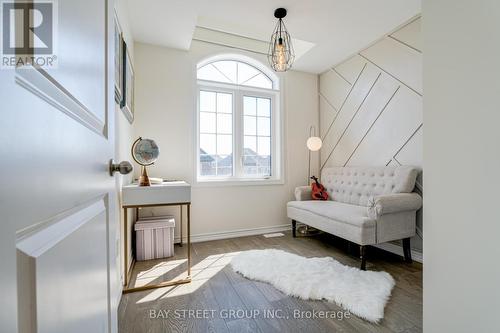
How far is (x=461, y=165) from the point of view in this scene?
0.94 meters

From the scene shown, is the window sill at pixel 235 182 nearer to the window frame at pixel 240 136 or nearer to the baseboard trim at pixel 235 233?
the window frame at pixel 240 136

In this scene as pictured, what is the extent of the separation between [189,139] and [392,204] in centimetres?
243

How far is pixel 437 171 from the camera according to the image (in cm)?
102

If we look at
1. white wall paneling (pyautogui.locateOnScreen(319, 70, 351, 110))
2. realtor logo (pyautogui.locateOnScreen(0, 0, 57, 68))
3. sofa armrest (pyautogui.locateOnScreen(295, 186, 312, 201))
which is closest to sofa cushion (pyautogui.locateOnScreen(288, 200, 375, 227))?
sofa armrest (pyautogui.locateOnScreen(295, 186, 312, 201))

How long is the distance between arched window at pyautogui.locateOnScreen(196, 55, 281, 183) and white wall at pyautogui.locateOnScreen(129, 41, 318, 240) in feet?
0.54

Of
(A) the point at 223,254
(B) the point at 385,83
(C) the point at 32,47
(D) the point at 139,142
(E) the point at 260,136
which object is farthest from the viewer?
(E) the point at 260,136

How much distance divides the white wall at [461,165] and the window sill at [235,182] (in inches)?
97.9

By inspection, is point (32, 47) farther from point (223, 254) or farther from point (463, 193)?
point (223, 254)

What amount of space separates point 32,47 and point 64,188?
9.1 inches

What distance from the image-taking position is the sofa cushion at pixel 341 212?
7.22ft

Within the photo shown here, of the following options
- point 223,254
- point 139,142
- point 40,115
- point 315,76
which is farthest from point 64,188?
point 315,76

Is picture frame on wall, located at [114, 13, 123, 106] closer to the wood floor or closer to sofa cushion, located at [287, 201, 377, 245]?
the wood floor

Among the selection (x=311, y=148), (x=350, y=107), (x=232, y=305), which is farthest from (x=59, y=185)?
(x=350, y=107)

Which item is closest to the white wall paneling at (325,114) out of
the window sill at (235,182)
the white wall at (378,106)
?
the white wall at (378,106)
